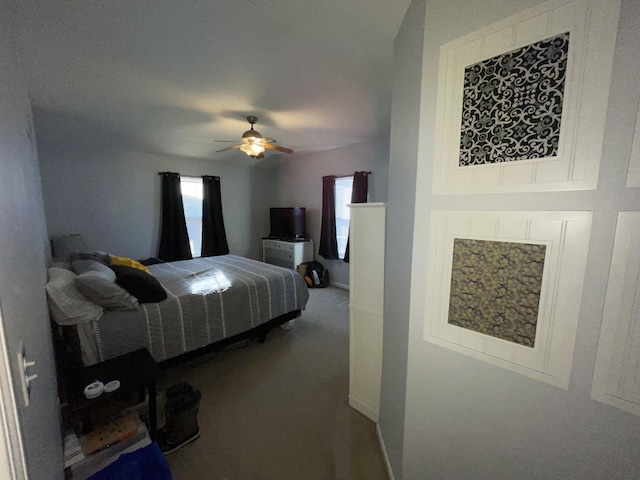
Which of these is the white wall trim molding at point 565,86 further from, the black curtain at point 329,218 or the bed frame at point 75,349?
the black curtain at point 329,218

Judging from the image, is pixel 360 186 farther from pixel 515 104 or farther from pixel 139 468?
pixel 139 468

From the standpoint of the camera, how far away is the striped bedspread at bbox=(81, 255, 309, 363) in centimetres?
183

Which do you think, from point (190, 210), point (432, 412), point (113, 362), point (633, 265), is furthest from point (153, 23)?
point (190, 210)

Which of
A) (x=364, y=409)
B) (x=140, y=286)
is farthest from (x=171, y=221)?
(x=364, y=409)

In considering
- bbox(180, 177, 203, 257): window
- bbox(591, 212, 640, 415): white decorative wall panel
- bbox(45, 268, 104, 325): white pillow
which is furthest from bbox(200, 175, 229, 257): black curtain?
bbox(591, 212, 640, 415): white decorative wall panel

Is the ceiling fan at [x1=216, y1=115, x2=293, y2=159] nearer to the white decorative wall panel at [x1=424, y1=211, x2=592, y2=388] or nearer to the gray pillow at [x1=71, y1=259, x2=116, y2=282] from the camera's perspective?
the gray pillow at [x1=71, y1=259, x2=116, y2=282]

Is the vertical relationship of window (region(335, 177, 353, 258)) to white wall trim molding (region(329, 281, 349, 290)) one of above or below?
above

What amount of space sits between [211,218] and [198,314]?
120 inches

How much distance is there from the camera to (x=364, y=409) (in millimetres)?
1860

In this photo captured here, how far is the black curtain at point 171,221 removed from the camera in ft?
14.2

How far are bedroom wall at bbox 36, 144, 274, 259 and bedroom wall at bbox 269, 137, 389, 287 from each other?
3.33 ft

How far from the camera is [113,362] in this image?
5.26 ft

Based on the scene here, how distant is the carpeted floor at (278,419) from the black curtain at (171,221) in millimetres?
2581

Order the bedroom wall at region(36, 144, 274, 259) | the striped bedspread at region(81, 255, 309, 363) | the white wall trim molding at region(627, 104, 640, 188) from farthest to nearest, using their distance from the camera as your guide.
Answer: the bedroom wall at region(36, 144, 274, 259)
the striped bedspread at region(81, 255, 309, 363)
the white wall trim molding at region(627, 104, 640, 188)
